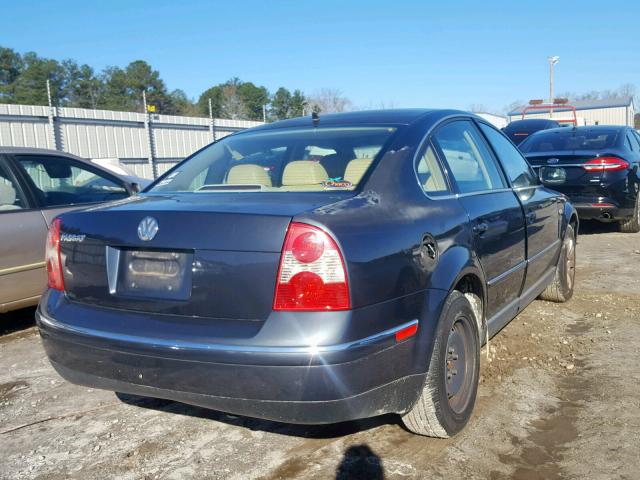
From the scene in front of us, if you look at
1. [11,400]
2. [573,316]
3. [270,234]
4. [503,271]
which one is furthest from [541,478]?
[11,400]

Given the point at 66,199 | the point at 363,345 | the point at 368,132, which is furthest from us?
the point at 66,199

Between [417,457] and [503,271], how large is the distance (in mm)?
1310

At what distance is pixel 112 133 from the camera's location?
1445 cm

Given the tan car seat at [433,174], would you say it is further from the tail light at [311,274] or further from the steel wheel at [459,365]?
the tail light at [311,274]

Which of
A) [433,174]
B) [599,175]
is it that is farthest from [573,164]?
[433,174]

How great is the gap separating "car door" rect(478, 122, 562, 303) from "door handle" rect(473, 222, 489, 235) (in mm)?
792

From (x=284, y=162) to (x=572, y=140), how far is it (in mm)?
6850

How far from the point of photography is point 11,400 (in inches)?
142

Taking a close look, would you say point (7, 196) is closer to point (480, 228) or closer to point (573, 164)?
point (480, 228)

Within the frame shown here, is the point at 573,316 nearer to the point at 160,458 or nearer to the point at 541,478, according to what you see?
the point at 541,478

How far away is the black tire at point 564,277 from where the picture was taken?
514 cm

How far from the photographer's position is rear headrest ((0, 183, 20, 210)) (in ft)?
15.6

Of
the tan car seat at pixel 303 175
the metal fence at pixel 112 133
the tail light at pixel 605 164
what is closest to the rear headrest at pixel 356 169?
the tan car seat at pixel 303 175

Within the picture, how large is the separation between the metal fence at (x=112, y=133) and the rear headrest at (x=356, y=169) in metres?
9.01
